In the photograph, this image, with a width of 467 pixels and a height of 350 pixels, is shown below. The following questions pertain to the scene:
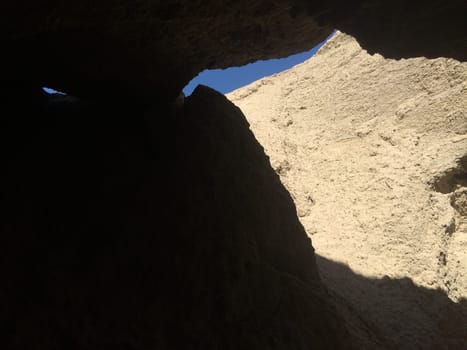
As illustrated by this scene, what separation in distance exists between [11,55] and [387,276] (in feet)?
16.7

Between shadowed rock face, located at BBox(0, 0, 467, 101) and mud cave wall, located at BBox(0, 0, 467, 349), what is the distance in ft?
0.05

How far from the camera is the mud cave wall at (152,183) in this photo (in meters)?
2.44

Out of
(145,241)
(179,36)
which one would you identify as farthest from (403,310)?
(179,36)

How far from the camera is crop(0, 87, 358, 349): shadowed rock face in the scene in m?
2.44

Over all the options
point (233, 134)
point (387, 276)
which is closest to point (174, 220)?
point (233, 134)

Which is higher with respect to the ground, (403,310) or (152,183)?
(152,183)

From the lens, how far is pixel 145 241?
285cm

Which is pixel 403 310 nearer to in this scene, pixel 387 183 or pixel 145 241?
pixel 387 183

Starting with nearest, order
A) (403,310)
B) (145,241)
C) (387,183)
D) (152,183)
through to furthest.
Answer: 1. (145,241)
2. (152,183)
3. (403,310)
4. (387,183)

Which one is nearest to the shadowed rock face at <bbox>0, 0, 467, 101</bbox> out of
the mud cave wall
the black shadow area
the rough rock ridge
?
the mud cave wall

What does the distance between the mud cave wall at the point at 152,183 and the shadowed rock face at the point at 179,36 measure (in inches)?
0.6

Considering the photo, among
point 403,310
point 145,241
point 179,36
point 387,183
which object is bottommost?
point 403,310

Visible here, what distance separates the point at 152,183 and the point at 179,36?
48.8 inches

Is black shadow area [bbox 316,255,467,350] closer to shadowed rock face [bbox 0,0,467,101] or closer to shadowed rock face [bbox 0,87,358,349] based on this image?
shadowed rock face [bbox 0,87,358,349]
